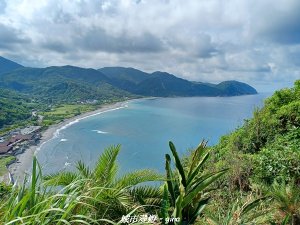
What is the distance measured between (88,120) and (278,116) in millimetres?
71082

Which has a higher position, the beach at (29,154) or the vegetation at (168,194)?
the vegetation at (168,194)

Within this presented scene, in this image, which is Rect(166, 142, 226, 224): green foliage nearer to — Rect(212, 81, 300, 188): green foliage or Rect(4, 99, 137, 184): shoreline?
Rect(212, 81, 300, 188): green foliage

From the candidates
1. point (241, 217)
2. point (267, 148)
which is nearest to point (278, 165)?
point (267, 148)

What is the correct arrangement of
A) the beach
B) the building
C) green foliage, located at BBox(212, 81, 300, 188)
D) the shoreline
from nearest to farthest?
green foliage, located at BBox(212, 81, 300, 188), the beach, the shoreline, the building

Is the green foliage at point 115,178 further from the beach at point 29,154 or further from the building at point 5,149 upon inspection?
the building at point 5,149

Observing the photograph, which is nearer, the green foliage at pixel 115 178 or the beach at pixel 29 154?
the green foliage at pixel 115 178

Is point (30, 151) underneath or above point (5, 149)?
underneath

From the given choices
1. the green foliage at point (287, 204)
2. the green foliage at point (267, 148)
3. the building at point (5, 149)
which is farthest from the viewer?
the building at point (5, 149)

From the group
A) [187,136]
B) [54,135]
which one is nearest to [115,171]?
[187,136]

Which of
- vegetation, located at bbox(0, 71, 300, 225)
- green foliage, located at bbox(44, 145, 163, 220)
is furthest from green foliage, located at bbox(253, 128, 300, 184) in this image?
green foliage, located at bbox(44, 145, 163, 220)

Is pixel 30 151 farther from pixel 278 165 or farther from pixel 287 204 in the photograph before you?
pixel 287 204

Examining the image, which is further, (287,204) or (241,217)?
(287,204)

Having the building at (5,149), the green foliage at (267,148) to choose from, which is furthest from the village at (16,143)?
the green foliage at (267,148)

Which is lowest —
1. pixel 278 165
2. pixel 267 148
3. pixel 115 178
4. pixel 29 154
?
pixel 29 154
